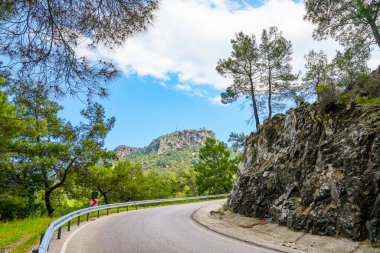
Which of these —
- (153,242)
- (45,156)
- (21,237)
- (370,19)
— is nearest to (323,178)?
(153,242)

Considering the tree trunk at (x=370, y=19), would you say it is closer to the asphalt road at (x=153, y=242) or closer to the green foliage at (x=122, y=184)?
the asphalt road at (x=153, y=242)

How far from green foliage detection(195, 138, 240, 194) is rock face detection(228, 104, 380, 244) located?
30.3 metres

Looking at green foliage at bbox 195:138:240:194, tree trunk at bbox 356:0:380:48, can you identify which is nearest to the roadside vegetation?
tree trunk at bbox 356:0:380:48

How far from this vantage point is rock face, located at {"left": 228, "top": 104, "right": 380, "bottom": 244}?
9.06 metres

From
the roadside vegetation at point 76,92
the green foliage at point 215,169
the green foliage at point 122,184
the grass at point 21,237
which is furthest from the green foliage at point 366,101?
the green foliage at point 215,169

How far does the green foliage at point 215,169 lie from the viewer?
4778 centimetres

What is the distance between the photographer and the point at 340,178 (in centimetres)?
1016

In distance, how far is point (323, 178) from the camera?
11.1m

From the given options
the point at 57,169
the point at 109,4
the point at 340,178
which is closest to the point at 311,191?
the point at 340,178

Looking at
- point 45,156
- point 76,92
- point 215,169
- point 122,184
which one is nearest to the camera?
point 76,92

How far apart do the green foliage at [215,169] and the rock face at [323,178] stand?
99.5 ft

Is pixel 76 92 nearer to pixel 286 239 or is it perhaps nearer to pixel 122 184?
pixel 286 239

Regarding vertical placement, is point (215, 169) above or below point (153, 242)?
above

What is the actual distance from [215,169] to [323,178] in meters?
37.6
